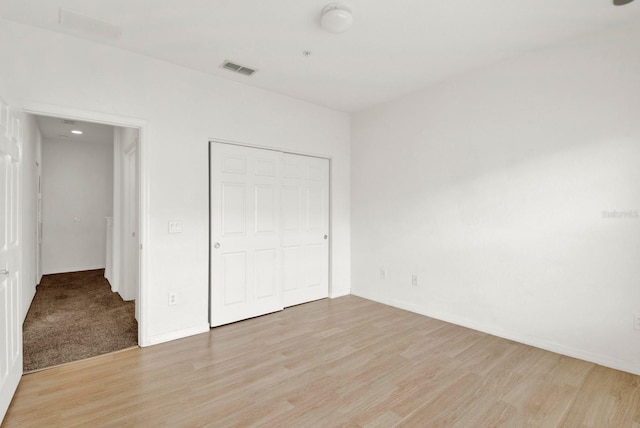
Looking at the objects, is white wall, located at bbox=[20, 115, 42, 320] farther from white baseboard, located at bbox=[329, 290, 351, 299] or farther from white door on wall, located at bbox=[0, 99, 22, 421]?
white baseboard, located at bbox=[329, 290, 351, 299]

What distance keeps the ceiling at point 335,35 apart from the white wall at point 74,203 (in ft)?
16.7

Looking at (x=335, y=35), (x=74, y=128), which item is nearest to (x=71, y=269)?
(x=74, y=128)

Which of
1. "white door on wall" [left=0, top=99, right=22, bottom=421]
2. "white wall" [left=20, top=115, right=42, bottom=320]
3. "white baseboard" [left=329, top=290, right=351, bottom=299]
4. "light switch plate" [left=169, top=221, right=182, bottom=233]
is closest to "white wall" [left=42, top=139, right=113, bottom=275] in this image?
"white wall" [left=20, top=115, right=42, bottom=320]

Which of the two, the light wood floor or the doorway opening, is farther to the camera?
the doorway opening

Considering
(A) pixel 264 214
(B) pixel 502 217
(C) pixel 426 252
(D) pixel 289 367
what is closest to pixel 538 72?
(B) pixel 502 217

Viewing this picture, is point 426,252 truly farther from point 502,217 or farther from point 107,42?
point 107,42

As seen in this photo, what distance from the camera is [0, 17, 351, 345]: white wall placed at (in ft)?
8.58

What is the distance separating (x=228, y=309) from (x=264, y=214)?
118 cm

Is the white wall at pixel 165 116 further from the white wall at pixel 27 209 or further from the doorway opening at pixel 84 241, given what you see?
the white wall at pixel 27 209

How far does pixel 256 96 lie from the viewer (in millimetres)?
3854

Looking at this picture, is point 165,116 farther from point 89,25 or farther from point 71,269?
point 71,269

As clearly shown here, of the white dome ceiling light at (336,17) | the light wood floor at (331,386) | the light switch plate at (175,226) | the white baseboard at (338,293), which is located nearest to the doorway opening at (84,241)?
the light switch plate at (175,226)

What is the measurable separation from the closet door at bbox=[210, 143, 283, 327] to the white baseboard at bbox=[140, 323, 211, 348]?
5.8 inches

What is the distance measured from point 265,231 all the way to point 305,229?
68 centimetres
